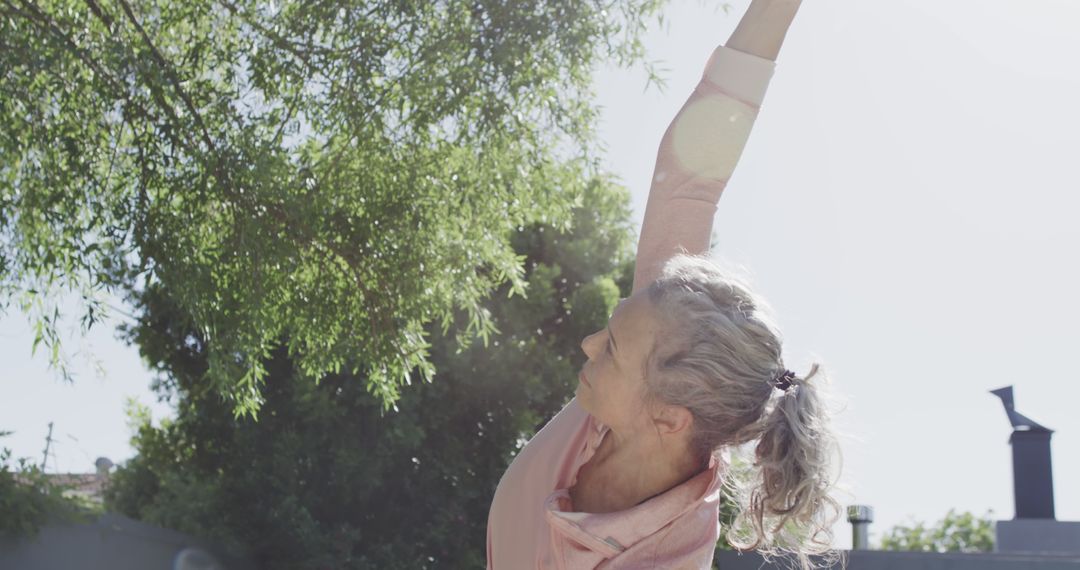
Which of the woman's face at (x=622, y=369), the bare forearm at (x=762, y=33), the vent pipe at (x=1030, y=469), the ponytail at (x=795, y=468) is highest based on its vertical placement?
the vent pipe at (x=1030, y=469)

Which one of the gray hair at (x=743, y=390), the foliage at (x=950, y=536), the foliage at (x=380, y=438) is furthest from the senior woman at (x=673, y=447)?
the foliage at (x=950, y=536)

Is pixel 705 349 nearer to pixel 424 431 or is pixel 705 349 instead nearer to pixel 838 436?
pixel 838 436

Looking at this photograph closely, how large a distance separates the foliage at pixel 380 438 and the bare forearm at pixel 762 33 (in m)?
7.53

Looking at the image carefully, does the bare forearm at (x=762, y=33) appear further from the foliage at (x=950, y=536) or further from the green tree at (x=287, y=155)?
the foliage at (x=950, y=536)

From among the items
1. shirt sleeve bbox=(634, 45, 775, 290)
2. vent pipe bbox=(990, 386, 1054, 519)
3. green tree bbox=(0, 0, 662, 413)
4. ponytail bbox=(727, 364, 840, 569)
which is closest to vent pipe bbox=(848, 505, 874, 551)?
vent pipe bbox=(990, 386, 1054, 519)

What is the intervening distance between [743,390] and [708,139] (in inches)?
Answer: 18.4

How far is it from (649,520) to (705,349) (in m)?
0.23

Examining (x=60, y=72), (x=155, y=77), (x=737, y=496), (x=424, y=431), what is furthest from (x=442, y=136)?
(x=424, y=431)

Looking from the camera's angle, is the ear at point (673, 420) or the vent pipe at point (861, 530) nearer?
the ear at point (673, 420)

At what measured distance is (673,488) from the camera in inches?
57.2

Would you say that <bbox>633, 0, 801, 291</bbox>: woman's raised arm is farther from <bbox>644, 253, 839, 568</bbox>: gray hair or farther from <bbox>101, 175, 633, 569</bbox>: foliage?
<bbox>101, 175, 633, 569</bbox>: foliage

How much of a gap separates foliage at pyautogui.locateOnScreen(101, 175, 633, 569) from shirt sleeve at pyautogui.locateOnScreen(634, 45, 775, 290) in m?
7.54

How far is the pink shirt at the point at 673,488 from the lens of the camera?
55.3 inches

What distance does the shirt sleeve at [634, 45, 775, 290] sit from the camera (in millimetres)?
1682
